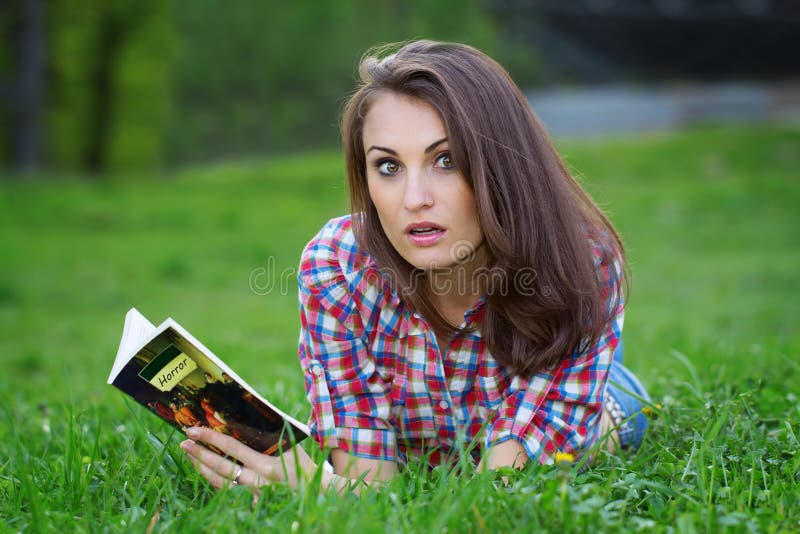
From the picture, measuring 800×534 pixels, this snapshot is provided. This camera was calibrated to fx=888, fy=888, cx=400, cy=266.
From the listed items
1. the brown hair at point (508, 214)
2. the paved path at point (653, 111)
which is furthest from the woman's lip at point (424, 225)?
the paved path at point (653, 111)

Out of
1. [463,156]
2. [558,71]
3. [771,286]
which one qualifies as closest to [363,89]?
[463,156]

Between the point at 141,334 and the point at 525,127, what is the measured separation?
43.0 inches

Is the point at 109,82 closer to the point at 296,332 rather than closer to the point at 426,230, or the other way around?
the point at 296,332

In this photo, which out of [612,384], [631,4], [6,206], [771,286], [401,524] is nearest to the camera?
[401,524]

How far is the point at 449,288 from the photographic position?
252 cm

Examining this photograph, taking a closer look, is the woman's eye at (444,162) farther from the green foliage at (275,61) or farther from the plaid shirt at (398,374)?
the green foliage at (275,61)

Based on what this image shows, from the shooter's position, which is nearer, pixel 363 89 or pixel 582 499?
pixel 582 499

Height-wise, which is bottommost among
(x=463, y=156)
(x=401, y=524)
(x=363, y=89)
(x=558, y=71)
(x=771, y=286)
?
(x=771, y=286)

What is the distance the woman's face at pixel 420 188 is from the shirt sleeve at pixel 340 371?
0.74 feet

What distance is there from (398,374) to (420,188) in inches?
21.6

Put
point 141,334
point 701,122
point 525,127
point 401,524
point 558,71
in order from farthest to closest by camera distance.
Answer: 1. point 558,71
2. point 701,122
3. point 525,127
4. point 141,334
5. point 401,524

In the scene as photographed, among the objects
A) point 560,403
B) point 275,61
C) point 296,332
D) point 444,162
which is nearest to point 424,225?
point 444,162

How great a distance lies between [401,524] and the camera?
6.14 feet

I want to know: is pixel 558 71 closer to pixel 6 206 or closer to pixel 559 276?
pixel 6 206
